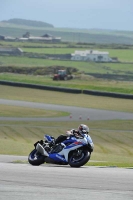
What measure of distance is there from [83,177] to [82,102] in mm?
42902

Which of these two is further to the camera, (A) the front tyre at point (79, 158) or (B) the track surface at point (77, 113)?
(B) the track surface at point (77, 113)

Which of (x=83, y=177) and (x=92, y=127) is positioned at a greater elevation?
(x=83, y=177)

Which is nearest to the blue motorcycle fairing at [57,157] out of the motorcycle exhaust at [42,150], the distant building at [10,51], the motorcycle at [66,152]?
the motorcycle at [66,152]

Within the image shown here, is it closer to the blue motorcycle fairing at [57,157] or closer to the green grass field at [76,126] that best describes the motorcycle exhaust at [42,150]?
the blue motorcycle fairing at [57,157]

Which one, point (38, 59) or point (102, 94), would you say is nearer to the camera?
point (102, 94)

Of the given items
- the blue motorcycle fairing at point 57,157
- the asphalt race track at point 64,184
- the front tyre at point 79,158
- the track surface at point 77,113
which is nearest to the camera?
the asphalt race track at point 64,184

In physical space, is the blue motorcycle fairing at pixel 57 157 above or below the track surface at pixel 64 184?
below

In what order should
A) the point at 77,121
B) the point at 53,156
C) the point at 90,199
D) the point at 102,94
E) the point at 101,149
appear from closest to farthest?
the point at 90,199
the point at 53,156
the point at 101,149
the point at 77,121
the point at 102,94

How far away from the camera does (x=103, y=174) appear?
13.8 meters

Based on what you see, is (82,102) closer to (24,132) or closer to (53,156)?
(24,132)

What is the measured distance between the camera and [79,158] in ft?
54.6

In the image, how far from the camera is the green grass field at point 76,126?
25147 mm

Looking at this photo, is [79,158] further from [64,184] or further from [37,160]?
[64,184]

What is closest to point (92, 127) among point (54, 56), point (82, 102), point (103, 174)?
point (82, 102)
